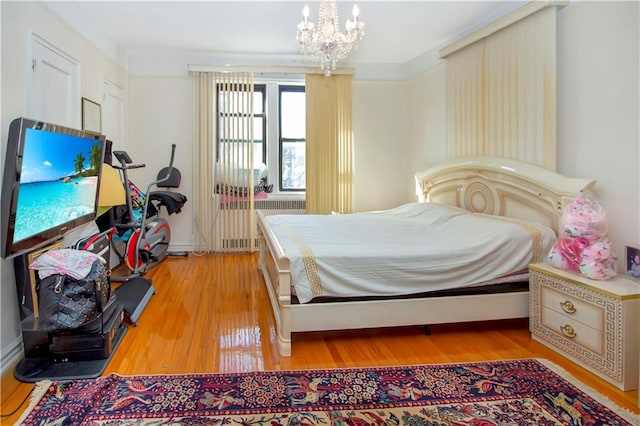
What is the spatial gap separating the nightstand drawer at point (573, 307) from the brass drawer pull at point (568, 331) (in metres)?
0.06

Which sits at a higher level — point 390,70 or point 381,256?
point 390,70

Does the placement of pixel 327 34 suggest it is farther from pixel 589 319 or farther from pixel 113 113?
pixel 113 113

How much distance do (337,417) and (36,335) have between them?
1.68 meters

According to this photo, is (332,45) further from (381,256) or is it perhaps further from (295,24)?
(381,256)

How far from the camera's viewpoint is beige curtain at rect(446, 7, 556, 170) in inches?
112

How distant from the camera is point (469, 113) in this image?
383 centimetres

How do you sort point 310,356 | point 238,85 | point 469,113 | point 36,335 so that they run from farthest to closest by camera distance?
point 238,85, point 469,113, point 310,356, point 36,335

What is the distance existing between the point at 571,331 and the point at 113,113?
472cm

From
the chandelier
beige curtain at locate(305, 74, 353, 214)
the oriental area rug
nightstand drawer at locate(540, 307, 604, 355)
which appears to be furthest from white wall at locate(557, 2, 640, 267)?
beige curtain at locate(305, 74, 353, 214)

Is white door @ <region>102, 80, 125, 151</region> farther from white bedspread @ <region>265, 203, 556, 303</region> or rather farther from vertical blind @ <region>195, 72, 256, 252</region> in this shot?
white bedspread @ <region>265, 203, 556, 303</region>

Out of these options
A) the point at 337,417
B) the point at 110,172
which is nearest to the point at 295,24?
the point at 110,172

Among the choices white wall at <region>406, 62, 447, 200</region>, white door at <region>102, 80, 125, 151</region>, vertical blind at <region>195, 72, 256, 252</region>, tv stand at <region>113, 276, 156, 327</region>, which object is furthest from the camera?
vertical blind at <region>195, 72, 256, 252</region>

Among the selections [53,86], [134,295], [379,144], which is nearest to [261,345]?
[134,295]

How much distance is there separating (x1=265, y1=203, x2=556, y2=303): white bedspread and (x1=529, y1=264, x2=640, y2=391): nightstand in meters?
0.23
